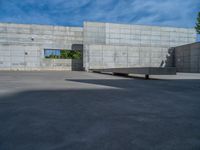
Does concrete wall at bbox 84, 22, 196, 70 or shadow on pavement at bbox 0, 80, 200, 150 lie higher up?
concrete wall at bbox 84, 22, 196, 70

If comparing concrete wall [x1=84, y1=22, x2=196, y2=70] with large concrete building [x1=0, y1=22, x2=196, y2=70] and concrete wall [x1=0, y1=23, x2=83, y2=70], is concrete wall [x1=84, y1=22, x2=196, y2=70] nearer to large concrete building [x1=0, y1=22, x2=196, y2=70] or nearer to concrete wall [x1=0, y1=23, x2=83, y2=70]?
large concrete building [x1=0, y1=22, x2=196, y2=70]

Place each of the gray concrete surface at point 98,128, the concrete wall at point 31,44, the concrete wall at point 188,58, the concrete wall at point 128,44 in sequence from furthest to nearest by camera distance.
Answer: the concrete wall at point 128,44
the concrete wall at point 31,44
the concrete wall at point 188,58
the gray concrete surface at point 98,128

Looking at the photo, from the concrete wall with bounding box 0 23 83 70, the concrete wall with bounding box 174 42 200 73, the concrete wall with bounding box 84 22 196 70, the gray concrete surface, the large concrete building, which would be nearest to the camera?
the gray concrete surface

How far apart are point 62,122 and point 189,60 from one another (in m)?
20.3

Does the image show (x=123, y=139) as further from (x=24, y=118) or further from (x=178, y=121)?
(x=24, y=118)

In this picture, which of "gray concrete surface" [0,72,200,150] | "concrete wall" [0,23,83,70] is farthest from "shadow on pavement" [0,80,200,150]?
"concrete wall" [0,23,83,70]

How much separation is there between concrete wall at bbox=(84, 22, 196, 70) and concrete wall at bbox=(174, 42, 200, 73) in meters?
1.37

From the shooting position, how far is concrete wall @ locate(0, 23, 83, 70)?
18.9 metres

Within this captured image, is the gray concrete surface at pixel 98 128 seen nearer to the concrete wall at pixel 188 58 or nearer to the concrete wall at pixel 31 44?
the concrete wall at pixel 188 58

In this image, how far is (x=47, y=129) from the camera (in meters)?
1.53

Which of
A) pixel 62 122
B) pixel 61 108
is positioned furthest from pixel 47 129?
pixel 61 108

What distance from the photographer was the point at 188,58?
59.2ft

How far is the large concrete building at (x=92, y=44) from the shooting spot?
1912 centimetres

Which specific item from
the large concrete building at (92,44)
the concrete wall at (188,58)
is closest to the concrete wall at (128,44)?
the large concrete building at (92,44)
